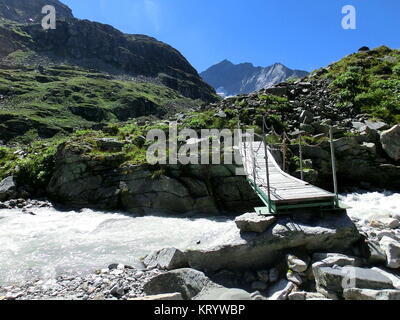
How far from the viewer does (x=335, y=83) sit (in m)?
29.8

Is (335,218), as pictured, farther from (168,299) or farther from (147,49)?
(147,49)

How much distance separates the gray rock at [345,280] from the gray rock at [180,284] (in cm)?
273

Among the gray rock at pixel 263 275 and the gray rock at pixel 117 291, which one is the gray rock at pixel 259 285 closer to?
the gray rock at pixel 263 275

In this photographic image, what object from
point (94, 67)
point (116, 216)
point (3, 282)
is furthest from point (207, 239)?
point (94, 67)

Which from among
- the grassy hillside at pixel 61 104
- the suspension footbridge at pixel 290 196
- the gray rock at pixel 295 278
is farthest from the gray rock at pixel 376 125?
the grassy hillside at pixel 61 104

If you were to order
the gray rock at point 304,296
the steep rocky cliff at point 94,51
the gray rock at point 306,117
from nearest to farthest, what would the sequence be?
the gray rock at point 304,296 < the gray rock at point 306,117 < the steep rocky cliff at point 94,51

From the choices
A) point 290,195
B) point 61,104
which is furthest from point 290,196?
point 61,104

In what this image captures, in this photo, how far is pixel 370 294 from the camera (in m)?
5.76

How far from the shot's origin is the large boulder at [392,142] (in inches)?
728

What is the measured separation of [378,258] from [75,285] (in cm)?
859

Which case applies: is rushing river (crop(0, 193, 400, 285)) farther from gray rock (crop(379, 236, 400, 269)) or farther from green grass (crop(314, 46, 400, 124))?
green grass (crop(314, 46, 400, 124))

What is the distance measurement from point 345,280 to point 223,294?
2.86 metres

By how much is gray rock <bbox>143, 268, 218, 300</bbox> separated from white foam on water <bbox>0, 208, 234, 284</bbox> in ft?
8.12

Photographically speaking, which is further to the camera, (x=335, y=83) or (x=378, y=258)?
(x=335, y=83)
